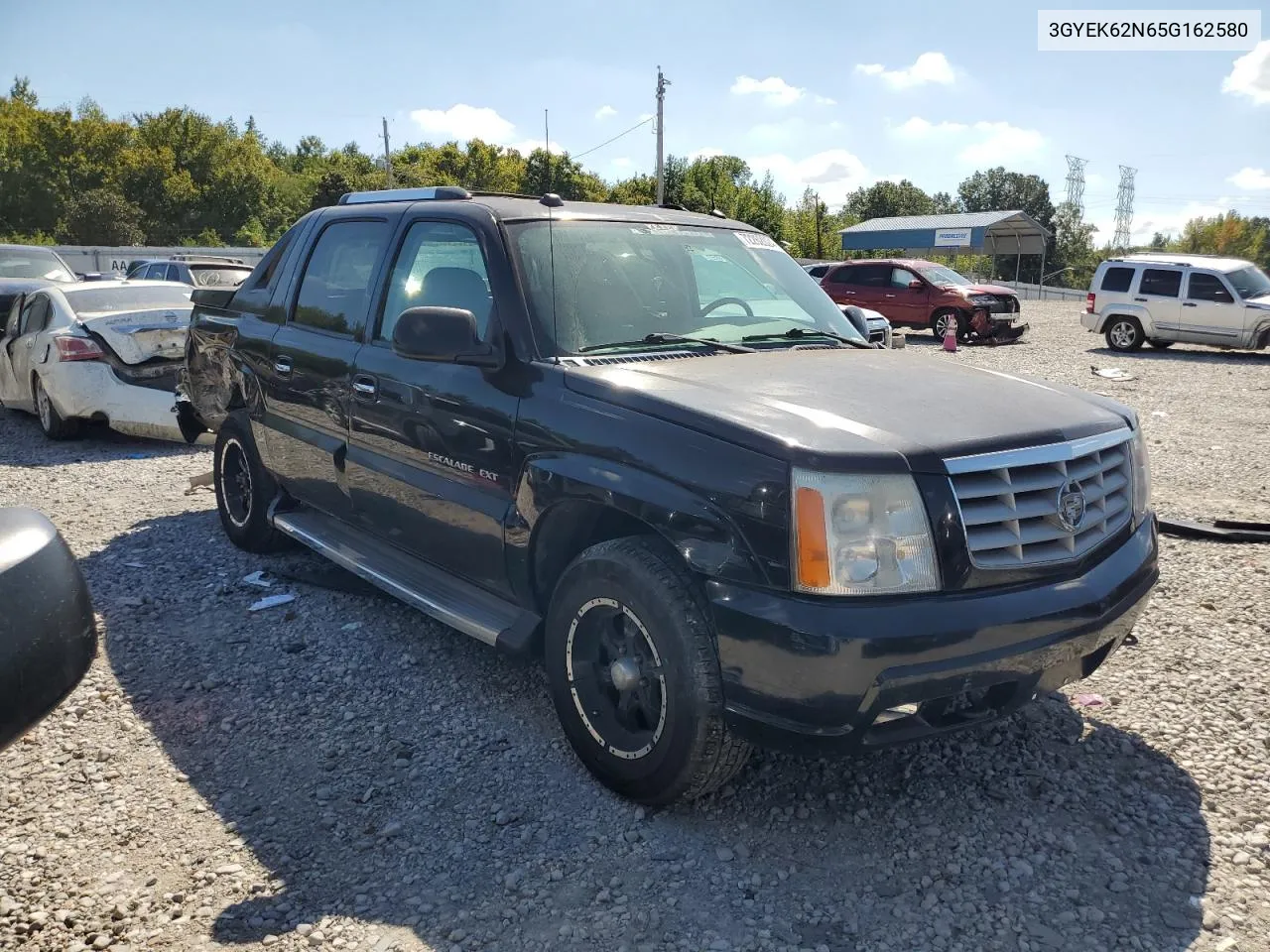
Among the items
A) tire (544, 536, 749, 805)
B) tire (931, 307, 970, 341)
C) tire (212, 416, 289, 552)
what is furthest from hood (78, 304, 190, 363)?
tire (931, 307, 970, 341)

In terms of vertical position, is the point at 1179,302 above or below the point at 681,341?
above

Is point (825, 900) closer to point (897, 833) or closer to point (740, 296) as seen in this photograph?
point (897, 833)

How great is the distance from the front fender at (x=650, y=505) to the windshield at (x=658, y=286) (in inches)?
20.4

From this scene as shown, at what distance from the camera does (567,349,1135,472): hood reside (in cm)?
267

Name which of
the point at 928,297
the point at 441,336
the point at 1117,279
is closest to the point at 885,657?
the point at 441,336

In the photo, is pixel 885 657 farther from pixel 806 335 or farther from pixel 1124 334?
pixel 1124 334

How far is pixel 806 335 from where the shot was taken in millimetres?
4082

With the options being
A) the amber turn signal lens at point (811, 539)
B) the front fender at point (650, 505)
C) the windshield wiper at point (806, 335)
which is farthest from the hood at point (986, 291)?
the amber turn signal lens at point (811, 539)

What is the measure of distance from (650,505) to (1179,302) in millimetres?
19143

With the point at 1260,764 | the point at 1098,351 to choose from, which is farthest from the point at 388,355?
the point at 1098,351

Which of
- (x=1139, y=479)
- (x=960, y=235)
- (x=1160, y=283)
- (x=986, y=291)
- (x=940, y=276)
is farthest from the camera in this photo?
(x=960, y=235)

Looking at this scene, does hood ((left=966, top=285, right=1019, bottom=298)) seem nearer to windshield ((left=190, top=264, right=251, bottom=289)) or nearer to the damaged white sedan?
windshield ((left=190, top=264, right=251, bottom=289))

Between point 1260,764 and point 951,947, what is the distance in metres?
1.62

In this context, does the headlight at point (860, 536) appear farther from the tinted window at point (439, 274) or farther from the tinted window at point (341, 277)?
the tinted window at point (341, 277)
